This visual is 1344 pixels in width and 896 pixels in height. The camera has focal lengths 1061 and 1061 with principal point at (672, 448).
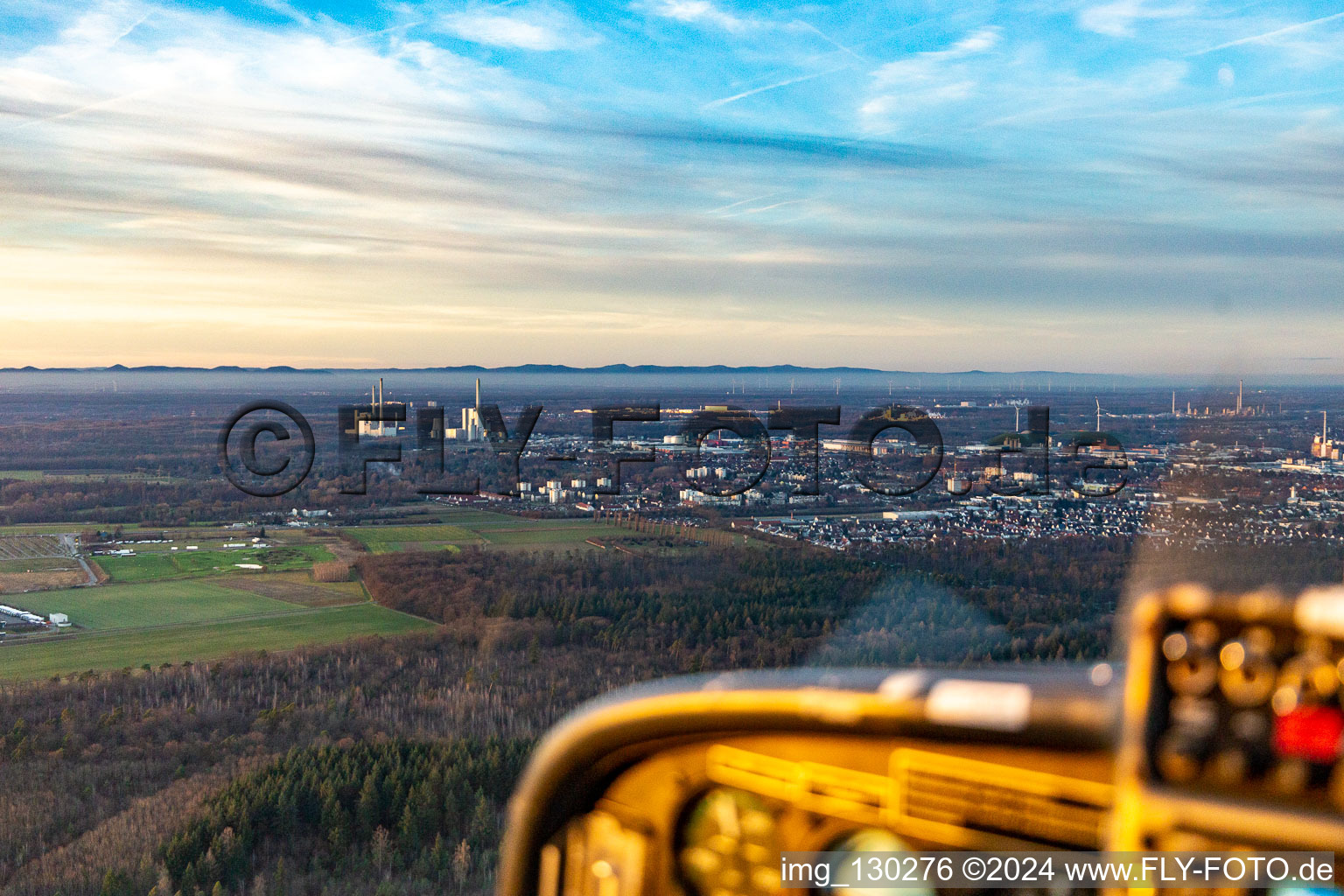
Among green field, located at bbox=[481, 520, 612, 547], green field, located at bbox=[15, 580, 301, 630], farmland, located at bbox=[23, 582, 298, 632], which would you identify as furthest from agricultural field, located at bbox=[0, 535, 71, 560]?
green field, located at bbox=[481, 520, 612, 547]

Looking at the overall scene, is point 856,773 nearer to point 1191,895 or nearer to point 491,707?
point 1191,895

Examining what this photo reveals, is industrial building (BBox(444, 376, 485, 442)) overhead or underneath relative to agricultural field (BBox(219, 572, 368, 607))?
overhead

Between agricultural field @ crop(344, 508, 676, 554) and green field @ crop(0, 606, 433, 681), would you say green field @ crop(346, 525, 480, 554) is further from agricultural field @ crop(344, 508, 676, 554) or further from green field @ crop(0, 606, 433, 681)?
green field @ crop(0, 606, 433, 681)

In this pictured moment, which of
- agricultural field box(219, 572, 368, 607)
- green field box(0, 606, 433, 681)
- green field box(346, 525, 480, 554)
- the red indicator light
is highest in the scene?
the red indicator light

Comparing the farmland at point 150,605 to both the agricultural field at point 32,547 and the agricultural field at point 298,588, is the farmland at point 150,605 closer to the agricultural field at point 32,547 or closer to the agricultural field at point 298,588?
the agricultural field at point 298,588

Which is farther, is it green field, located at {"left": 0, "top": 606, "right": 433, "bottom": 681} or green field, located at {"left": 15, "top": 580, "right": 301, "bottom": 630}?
green field, located at {"left": 15, "top": 580, "right": 301, "bottom": 630}

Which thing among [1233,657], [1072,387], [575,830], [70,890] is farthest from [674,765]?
[1072,387]

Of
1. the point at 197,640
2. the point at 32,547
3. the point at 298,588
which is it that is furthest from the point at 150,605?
the point at 32,547
